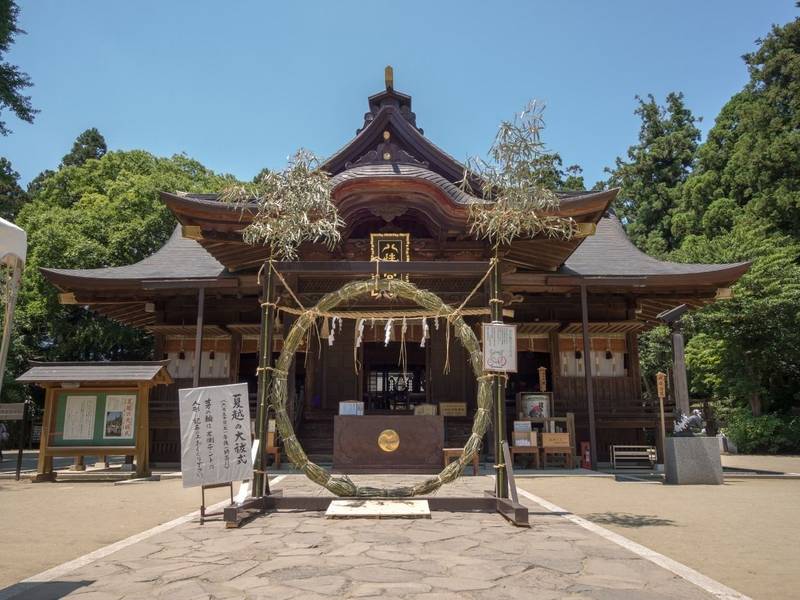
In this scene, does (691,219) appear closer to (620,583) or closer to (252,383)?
(252,383)

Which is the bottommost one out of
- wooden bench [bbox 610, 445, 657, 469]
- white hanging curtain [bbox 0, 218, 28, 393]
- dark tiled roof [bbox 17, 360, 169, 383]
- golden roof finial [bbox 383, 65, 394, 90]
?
wooden bench [bbox 610, 445, 657, 469]

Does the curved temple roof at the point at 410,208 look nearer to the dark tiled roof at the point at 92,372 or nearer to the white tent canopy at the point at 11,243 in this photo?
the dark tiled roof at the point at 92,372

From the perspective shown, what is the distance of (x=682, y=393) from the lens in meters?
10.2

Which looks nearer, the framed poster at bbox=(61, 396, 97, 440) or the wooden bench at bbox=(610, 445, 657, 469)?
the framed poster at bbox=(61, 396, 97, 440)

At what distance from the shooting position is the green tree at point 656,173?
115 feet

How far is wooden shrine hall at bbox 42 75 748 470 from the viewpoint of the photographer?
11.8 m

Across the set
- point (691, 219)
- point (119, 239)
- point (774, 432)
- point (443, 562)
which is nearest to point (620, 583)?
point (443, 562)

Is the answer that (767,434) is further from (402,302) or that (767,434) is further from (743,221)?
(402,302)

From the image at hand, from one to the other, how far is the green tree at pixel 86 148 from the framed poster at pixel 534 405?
37.1m

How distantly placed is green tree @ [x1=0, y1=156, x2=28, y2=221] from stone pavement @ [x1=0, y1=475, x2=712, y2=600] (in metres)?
18.3

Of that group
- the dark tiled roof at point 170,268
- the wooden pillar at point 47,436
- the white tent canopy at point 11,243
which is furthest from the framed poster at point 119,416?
the white tent canopy at point 11,243

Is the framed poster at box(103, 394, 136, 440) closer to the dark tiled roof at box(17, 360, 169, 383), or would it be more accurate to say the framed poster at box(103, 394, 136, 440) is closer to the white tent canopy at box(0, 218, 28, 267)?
the dark tiled roof at box(17, 360, 169, 383)

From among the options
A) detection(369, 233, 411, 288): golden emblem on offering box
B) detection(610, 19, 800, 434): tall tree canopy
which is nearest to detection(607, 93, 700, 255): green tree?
detection(610, 19, 800, 434): tall tree canopy

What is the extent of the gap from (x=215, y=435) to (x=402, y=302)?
7.64 metres
